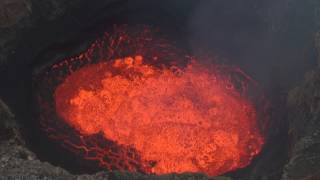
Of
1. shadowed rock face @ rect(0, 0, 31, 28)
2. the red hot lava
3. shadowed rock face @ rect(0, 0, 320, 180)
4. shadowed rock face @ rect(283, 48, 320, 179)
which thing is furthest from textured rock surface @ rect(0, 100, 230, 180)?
shadowed rock face @ rect(0, 0, 31, 28)

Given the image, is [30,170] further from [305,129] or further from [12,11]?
[305,129]

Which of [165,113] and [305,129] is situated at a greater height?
[165,113]

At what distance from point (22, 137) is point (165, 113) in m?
4.10

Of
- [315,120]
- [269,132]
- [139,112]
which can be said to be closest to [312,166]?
[315,120]

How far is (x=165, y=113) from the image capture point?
1274 centimetres

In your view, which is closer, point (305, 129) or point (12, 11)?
point (305, 129)

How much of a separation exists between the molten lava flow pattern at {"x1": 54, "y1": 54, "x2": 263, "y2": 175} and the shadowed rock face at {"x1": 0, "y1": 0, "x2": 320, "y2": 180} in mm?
1173

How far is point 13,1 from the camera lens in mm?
12062

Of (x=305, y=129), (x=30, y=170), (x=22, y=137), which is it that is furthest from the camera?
(x=22, y=137)

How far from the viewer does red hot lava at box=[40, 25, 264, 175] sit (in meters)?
11.7

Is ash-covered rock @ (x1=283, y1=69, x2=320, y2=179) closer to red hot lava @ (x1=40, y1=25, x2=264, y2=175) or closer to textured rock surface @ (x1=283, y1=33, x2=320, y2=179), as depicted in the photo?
textured rock surface @ (x1=283, y1=33, x2=320, y2=179)

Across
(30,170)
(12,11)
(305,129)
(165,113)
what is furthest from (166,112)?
(30,170)

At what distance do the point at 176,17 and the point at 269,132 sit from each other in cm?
527

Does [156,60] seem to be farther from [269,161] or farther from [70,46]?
[269,161]
